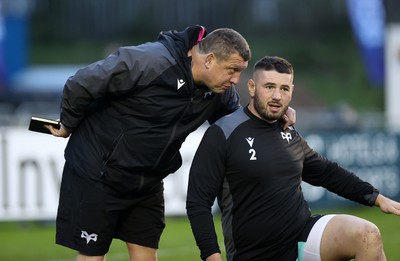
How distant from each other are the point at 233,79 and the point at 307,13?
144 ft

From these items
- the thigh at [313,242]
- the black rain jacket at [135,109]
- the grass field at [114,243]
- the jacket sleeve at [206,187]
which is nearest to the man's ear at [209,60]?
the black rain jacket at [135,109]

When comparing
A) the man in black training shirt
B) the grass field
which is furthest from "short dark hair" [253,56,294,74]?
the grass field

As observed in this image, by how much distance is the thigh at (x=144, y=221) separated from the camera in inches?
285

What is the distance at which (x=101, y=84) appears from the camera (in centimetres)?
666

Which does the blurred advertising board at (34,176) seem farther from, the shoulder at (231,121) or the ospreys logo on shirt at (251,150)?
the ospreys logo on shirt at (251,150)

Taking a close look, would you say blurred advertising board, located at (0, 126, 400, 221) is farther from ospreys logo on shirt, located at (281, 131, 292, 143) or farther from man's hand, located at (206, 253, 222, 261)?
man's hand, located at (206, 253, 222, 261)

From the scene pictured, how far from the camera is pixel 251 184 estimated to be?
256 inches

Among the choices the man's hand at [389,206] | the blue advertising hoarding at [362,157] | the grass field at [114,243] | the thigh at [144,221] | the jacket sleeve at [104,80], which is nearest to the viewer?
the jacket sleeve at [104,80]

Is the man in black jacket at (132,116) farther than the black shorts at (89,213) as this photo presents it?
No

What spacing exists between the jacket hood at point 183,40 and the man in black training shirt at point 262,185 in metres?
0.53

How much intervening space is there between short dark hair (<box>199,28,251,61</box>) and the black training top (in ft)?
1.32

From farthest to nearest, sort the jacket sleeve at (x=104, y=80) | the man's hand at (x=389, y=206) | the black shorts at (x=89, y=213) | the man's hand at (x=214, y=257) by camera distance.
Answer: the black shorts at (x=89, y=213)
the man's hand at (x=389, y=206)
the jacket sleeve at (x=104, y=80)
the man's hand at (x=214, y=257)

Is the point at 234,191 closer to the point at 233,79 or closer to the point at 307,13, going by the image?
the point at 233,79

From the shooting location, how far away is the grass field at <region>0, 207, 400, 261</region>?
11273mm
